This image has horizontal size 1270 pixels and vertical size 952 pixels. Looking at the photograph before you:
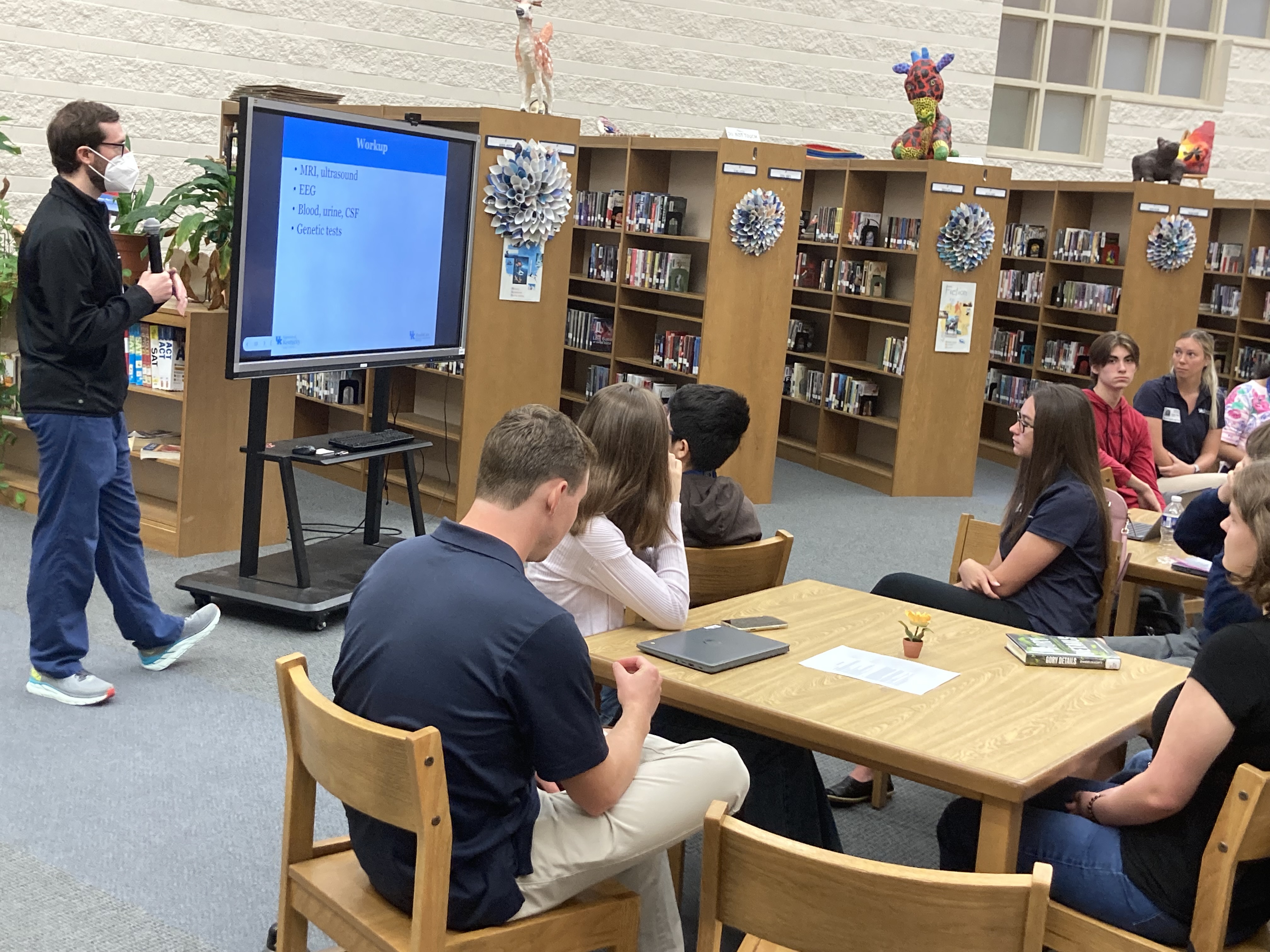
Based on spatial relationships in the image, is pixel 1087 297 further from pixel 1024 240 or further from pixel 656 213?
pixel 656 213

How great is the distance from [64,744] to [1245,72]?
502 inches

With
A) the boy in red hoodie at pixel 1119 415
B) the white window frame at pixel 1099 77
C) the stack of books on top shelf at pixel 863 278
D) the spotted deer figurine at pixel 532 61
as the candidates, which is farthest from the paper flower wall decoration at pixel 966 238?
the white window frame at pixel 1099 77

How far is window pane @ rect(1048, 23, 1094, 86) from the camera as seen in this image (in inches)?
486

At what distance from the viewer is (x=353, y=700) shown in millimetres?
1948

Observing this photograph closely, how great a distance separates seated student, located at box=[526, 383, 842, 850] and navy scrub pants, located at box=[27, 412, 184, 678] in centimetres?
164

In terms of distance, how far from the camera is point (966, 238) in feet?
26.2

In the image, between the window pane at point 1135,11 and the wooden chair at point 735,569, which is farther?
the window pane at point 1135,11

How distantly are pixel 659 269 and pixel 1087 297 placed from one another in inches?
136

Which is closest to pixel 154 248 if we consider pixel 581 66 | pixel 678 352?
pixel 678 352

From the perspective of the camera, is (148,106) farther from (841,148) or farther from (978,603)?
(978,603)

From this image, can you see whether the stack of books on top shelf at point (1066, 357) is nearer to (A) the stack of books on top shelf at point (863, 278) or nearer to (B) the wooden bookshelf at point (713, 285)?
(A) the stack of books on top shelf at point (863, 278)

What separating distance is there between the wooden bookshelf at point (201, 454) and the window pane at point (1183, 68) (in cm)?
1016

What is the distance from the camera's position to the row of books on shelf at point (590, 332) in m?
8.47

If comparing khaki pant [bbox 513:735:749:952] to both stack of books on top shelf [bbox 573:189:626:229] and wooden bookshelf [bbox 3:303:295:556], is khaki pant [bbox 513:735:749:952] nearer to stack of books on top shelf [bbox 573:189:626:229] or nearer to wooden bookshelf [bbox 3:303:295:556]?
wooden bookshelf [bbox 3:303:295:556]
